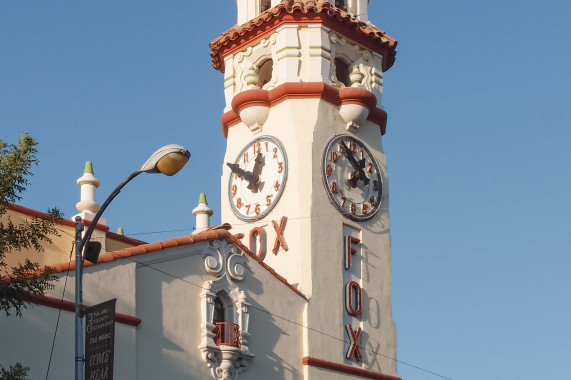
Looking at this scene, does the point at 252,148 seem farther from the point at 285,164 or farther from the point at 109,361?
the point at 109,361

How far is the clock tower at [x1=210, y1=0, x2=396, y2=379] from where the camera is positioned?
29.3 metres

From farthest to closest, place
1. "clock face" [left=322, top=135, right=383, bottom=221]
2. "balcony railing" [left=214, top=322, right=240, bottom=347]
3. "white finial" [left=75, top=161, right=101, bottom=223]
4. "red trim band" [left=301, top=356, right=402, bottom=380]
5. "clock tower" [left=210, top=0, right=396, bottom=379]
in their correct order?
"clock face" [left=322, top=135, right=383, bottom=221] → "clock tower" [left=210, top=0, right=396, bottom=379] → "red trim band" [left=301, top=356, right=402, bottom=380] → "white finial" [left=75, top=161, right=101, bottom=223] → "balcony railing" [left=214, top=322, right=240, bottom=347]

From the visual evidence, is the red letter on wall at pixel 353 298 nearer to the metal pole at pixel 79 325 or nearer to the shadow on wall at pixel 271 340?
the shadow on wall at pixel 271 340

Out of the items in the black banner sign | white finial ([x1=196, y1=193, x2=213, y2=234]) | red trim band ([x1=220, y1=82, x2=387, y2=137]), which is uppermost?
red trim band ([x1=220, y1=82, x2=387, y2=137])

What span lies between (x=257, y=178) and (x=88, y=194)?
4.97m

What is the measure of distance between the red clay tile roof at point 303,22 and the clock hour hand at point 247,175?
362cm

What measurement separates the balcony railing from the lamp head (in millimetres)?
8719

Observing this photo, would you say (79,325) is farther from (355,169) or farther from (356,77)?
(356,77)

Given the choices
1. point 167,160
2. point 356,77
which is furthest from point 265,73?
point 167,160

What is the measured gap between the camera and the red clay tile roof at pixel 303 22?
31.2 metres

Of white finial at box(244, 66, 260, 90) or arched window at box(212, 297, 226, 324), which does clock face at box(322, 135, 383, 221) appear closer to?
white finial at box(244, 66, 260, 90)

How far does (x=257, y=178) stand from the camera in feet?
101

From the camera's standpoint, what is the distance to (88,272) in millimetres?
23656

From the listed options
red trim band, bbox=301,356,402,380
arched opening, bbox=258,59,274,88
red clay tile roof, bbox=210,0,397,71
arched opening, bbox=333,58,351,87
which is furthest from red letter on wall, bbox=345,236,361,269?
red clay tile roof, bbox=210,0,397,71
